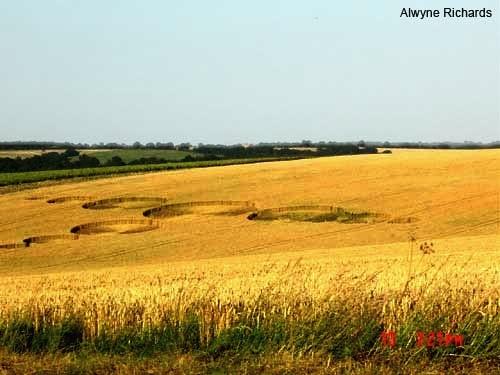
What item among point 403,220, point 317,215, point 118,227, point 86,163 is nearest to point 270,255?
point 403,220

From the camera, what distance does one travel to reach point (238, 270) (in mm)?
16656

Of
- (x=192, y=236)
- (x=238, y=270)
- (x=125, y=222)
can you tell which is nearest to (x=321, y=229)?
(x=192, y=236)

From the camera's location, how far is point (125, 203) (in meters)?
47.0

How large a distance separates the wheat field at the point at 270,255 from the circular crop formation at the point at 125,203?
0.17 m

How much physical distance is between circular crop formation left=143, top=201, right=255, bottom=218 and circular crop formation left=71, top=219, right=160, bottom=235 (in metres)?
2.21

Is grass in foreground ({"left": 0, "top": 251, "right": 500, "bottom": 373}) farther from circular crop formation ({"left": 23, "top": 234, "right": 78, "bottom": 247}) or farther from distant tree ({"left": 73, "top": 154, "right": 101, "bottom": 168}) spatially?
distant tree ({"left": 73, "top": 154, "right": 101, "bottom": 168})

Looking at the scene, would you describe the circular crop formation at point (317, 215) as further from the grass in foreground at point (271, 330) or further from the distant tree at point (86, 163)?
the distant tree at point (86, 163)

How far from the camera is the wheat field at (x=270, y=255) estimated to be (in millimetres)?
6988

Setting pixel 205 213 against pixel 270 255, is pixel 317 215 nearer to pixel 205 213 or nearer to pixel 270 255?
Result: pixel 205 213

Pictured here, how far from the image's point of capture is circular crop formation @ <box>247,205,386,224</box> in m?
36.1

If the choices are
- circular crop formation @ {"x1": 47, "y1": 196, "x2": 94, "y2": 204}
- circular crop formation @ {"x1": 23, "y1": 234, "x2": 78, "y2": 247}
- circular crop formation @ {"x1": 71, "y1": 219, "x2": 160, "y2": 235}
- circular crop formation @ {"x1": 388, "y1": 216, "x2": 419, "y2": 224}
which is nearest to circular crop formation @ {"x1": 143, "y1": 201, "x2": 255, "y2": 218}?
circular crop formation @ {"x1": 71, "y1": 219, "x2": 160, "y2": 235}

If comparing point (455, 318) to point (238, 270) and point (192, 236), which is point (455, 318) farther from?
point (192, 236)

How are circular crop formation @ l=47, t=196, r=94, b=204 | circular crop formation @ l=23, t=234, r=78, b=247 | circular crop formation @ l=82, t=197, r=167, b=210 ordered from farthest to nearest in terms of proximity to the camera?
circular crop formation @ l=47, t=196, r=94, b=204, circular crop formation @ l=82, t=197, r=167, b=210, circular crop formation @ l=23, t=234, r=78, b=247

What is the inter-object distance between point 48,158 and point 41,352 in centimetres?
10125
